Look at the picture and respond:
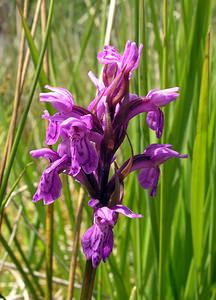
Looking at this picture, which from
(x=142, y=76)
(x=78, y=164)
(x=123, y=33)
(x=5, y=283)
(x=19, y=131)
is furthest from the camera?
(x=5, y=283)

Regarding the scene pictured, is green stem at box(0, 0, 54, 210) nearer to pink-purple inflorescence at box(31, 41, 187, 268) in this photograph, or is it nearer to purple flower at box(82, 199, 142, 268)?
pink-purple inflorescence at box(31, 41, 187, 268)

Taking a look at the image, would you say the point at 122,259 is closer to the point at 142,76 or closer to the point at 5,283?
the point at 142,76

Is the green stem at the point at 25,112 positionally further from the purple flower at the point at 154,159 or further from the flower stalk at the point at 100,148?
the purple flower at the point at 154,159

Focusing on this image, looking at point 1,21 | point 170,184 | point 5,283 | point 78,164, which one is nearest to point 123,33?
point 170,184

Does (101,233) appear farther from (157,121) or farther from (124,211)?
(157,121)

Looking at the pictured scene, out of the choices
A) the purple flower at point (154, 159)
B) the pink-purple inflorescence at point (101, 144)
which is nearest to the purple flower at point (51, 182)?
the pink-purple inflorescence at point (101, 144)

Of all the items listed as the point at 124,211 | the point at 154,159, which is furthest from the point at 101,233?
the point at 154,159
